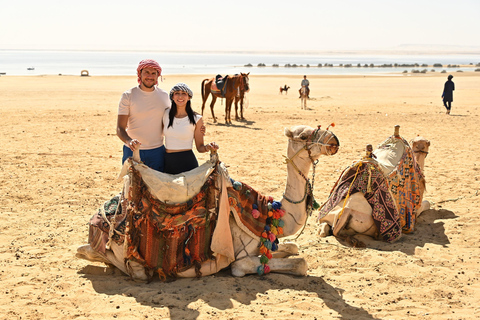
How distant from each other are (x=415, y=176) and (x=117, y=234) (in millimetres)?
4363

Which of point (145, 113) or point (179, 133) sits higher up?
point (145, 113)

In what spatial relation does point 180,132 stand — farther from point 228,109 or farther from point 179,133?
point 228,109

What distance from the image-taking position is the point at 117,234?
5430 mm

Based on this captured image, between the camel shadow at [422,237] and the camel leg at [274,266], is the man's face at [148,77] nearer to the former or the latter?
the camel leg at [274,266]

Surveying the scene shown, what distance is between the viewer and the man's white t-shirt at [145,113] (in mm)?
5750

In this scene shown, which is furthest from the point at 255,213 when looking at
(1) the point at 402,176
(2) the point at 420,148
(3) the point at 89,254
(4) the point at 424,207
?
(2) the point at 420,148

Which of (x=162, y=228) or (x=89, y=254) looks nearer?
(x=162, y=228)

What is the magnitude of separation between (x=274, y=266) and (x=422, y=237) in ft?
8.44

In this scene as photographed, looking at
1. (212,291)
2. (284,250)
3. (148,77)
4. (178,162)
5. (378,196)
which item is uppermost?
(148,77)

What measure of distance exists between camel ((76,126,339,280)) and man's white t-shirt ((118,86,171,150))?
0.56 metres

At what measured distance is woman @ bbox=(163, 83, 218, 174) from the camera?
18.1ft

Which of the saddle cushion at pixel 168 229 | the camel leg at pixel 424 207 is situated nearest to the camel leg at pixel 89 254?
the saddle cushion at pixel 168 229

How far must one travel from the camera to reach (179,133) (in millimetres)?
5484

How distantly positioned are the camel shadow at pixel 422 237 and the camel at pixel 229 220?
1.60 metres
